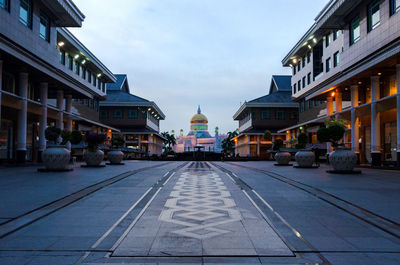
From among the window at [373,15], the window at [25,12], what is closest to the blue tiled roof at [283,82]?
the window at [373,15]

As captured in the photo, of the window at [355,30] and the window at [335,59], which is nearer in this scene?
the window at [355,30]

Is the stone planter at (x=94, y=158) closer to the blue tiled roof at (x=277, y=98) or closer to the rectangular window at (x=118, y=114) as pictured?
the rectangular window at (x=118, y=114)

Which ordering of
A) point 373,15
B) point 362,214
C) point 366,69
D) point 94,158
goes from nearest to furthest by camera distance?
point 362,214, point 94,158, point 366,69, point 373,15

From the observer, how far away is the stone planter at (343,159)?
19297 millimetres

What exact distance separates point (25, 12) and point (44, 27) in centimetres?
363

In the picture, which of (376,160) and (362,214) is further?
(376,160)

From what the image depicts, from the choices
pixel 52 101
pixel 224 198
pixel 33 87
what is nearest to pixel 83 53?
pixel 52 101

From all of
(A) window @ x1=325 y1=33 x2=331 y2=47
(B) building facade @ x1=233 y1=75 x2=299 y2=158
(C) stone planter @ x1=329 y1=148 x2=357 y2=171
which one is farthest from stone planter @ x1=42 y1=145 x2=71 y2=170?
(B) building facade @ x1=233 y1=75 x2=299 y2=158

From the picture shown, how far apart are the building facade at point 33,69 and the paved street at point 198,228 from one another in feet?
53.2

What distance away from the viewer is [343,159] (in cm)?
1941

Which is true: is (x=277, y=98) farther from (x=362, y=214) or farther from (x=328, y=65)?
(x=362, y=214)

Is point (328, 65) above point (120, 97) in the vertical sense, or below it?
above

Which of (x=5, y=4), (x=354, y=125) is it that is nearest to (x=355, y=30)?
(x=354, y=125)

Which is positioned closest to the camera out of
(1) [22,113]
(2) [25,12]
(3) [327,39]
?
(1) [22,113]
